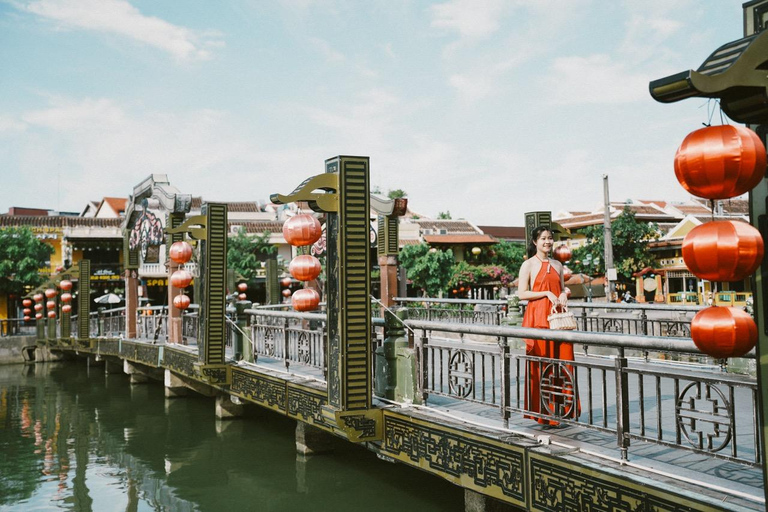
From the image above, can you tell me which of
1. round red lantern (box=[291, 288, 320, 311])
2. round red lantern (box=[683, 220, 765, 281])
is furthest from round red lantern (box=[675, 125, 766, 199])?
round red lantern (box=[291, 288, 320, 311])

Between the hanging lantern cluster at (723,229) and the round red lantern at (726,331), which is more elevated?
the hanging lantern cluster at (723,229)

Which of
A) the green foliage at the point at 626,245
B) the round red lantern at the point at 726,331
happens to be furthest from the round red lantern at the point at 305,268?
the green foliage at the point at 626,245

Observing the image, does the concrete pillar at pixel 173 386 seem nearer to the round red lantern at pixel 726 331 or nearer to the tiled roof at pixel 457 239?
the round red lantern at pixel 726 331

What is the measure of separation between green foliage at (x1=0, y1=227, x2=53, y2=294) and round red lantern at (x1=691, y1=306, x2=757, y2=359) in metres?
31.4

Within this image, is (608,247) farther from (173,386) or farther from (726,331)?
(726,331)

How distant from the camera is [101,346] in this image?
1889cm

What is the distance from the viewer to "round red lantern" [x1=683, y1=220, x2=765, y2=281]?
2.76 meters

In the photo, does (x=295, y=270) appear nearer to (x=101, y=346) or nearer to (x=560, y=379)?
(x=560, y=379)

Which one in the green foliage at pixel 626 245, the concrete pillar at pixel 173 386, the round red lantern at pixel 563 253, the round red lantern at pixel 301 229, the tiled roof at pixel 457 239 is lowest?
the concrete pillar at pixel 173 386

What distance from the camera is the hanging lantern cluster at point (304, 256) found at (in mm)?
7589

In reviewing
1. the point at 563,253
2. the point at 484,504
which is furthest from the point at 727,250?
the point at 563,253

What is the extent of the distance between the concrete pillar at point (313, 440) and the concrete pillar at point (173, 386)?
6401mm

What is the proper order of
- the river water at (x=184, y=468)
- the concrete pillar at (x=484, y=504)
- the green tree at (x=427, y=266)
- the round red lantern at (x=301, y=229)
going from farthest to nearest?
the green tree at (x=427, y=266)
the round red lantern at (x=301, y=229)
the river water at (x=184, y=468)
the concrete pillar at (x=484, y=504)

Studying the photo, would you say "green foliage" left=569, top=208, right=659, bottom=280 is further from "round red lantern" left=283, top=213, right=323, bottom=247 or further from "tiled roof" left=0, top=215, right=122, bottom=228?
"tiled roof" left=0, top=215, right=122, bottom=228
